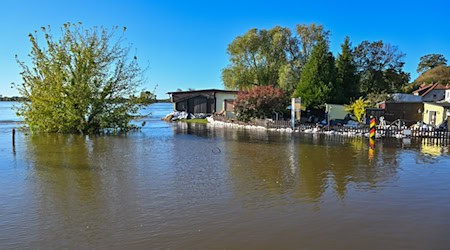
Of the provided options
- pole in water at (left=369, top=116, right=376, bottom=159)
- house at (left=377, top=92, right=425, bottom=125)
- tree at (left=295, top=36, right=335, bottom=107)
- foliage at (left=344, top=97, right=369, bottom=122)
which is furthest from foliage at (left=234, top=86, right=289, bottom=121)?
pole in water at (left=369, top=116, right=376, bottom=159)

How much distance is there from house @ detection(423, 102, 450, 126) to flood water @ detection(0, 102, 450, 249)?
12.3 metres

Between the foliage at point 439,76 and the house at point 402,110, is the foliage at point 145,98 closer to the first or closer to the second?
the house at point 402,110

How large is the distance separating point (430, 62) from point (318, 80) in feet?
183

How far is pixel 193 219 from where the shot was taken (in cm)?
696

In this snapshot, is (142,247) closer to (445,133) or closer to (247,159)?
(247,159)

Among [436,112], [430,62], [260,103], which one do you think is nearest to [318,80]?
[260,103]

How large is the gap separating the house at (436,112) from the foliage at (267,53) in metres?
15.7

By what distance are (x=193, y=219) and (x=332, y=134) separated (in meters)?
19.6

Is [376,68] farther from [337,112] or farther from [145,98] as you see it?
[145,98]

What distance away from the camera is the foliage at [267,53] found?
136ft

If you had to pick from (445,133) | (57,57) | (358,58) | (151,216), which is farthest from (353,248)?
(358,58)

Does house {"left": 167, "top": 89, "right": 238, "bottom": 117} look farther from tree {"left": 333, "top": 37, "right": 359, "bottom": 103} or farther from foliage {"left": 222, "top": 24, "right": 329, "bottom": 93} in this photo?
tree {"left": 333, "top": 37, "right": 359, "bottom": 103}

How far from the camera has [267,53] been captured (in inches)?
1689

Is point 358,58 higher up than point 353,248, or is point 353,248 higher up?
point 358,58
